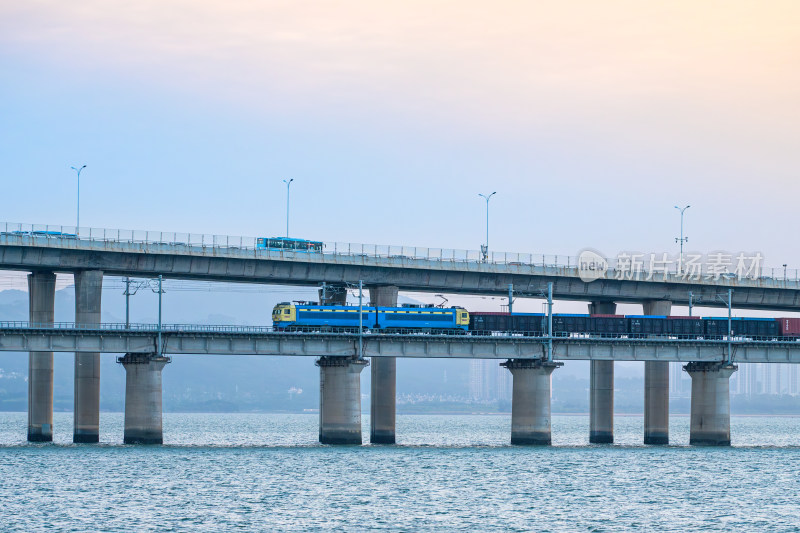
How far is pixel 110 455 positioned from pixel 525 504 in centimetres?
4099

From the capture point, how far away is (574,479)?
85.9 m

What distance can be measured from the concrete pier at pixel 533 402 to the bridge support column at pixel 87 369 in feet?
128

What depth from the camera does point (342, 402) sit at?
110438 mm

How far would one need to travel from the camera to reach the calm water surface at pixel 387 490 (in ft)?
208

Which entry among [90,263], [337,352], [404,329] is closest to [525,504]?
[337,352]

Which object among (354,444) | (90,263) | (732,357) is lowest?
(354,444)

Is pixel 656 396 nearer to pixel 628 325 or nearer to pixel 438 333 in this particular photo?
pixel 628 325

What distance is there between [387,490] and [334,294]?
49.0 meters

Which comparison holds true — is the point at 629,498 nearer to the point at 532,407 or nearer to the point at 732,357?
the point at 532,407

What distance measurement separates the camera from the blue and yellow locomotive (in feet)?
376

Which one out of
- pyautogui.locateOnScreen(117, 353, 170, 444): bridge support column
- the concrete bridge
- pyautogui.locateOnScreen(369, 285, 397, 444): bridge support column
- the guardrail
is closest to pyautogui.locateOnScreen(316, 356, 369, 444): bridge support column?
the concrete bridge

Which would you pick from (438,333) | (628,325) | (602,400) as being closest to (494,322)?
(438,333)

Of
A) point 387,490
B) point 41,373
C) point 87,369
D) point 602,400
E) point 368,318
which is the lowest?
point 387,490

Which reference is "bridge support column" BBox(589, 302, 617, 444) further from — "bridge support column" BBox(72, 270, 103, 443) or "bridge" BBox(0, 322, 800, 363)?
"bridge support column" BBox(72, 270, 103, 443)
